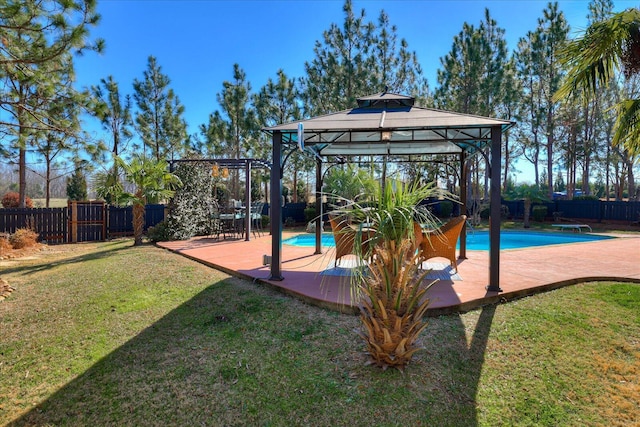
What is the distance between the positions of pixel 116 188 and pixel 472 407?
9.12 metres

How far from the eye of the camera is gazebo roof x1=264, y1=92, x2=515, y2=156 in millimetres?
4352

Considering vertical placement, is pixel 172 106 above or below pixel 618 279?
above

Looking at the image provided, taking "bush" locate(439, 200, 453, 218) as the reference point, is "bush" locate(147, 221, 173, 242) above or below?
below

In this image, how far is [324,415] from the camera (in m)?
2.48

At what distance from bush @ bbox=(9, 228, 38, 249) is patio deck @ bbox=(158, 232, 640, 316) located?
4327 millimetres

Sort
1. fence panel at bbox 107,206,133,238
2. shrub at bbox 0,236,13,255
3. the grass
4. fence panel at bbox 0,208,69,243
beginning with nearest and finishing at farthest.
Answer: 1. the grass
2. shrub at bbox 0,236,13,255
3. fence panel at bbox 0,208,69,243
4. fence panel at bbox 107,206,133,238

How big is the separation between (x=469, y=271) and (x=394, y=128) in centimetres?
279

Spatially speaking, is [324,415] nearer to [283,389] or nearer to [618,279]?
[283,389]

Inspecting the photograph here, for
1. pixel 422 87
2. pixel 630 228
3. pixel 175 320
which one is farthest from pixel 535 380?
pixel 422 87

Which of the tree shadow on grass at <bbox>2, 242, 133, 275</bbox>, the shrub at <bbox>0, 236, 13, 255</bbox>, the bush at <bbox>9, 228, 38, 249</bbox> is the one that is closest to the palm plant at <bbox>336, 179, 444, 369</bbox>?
the tree shadow on grass at <bbox>2, 242, 133, 275</bbox>

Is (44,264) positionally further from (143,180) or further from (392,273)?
(392,273)

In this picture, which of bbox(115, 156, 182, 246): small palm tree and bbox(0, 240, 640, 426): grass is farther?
bbox(115, 156, 182, 246): small palm tree

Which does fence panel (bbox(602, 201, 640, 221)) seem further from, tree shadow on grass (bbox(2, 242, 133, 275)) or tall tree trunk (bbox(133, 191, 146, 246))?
tree shadow on grass (bbox(2, 242, 133, 275))

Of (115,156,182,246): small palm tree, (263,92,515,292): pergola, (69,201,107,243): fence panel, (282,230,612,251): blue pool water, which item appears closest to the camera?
(263,92,515,292): pergola
